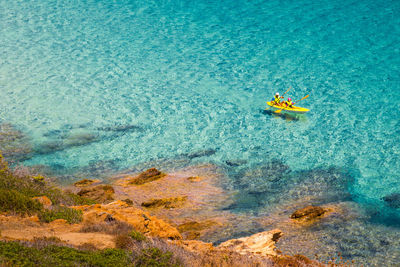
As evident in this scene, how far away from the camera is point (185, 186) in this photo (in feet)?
67.0

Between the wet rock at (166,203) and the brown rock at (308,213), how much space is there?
4.76 m

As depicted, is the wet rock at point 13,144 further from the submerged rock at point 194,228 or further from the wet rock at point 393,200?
the wet rock at point 393,200

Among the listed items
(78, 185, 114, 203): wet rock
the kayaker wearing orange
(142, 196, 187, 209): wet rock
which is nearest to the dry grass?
(78, 185, 114, 203): wet rock

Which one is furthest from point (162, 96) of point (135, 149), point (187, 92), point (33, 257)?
point (33, 257)

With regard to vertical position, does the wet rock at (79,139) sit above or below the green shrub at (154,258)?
below

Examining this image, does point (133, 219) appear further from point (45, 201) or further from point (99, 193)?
point (99, 193)

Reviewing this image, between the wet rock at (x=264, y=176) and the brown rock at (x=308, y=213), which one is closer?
the brown rock at (x=308, y=213)

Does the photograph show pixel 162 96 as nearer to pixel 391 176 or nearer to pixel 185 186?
pixel 185 186

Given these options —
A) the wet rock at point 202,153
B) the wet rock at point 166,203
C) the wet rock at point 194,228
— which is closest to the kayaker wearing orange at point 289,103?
the wet rock at point 202,153

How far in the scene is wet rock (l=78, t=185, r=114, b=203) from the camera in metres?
18.1

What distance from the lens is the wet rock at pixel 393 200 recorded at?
757 inches

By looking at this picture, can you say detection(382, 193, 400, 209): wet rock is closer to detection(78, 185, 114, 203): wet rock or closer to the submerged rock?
the submerged rock

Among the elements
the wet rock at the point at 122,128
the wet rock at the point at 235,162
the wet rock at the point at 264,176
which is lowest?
the wet rock at the point at 264,176

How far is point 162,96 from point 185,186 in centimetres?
1200
